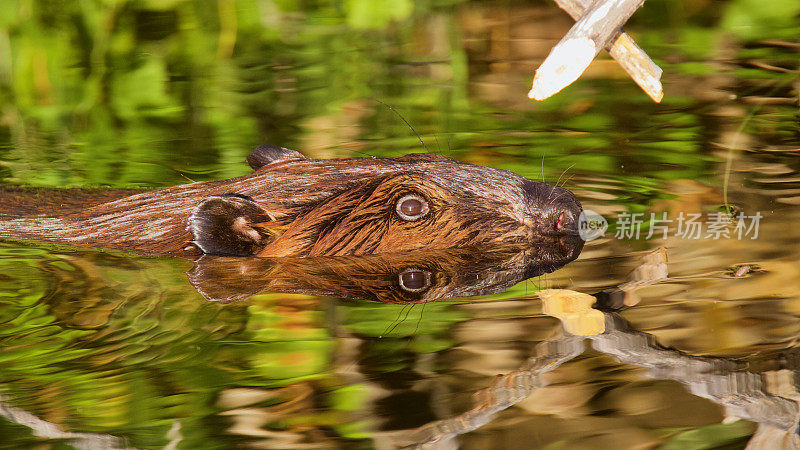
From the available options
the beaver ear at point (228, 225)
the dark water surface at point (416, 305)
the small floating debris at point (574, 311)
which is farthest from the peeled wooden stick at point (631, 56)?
the beaver ear at point (228, 225)

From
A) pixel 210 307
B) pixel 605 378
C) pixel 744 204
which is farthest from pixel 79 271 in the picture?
pixel 744 204

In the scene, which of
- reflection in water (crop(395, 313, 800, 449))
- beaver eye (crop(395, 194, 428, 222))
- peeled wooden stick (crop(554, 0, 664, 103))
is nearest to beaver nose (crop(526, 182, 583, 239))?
beaver eye (crop(395, 194, 428, 222))

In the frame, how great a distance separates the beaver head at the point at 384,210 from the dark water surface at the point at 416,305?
0.99 feet

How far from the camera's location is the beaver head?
4.44 metres

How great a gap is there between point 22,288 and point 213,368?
130 cm

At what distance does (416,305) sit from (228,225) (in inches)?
37.5

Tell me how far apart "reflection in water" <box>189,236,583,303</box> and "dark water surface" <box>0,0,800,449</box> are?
0.08 m

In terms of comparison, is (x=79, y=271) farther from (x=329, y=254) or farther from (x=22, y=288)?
(x=329, y=254)

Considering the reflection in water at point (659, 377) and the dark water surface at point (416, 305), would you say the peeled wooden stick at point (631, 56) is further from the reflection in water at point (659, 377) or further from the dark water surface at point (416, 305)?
the reflection in water at point (659, 377)

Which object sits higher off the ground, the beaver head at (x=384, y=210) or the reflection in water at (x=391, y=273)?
the beaver head at (x=384, y=210)

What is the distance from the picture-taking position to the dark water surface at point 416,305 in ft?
10.2

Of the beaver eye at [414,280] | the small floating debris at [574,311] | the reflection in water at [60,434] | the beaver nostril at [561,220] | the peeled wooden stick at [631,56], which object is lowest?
the reflection in water at [60,434]

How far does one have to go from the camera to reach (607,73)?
27.4ft

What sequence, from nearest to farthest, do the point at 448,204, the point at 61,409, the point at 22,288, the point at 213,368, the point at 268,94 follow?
the point at 61,409 < the point at 213,368 < the point at 22,288 < the point at 448,204 < the point at 268,94
